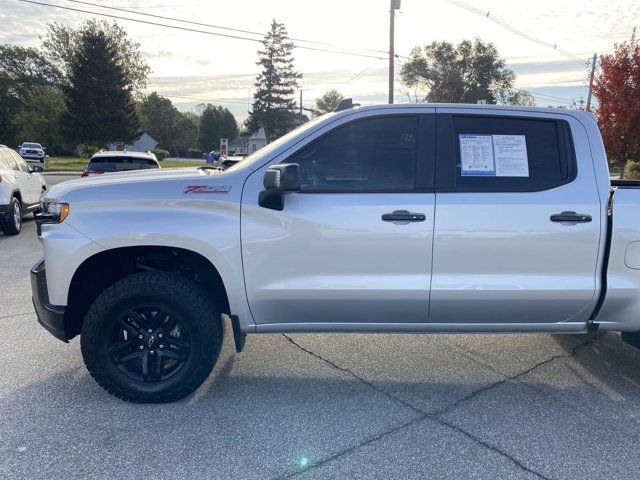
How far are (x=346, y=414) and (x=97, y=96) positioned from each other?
5369 centimetres

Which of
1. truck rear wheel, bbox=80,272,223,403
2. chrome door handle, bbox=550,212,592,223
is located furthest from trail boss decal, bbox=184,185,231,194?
chrome door handle, bbox=550,212,592,223

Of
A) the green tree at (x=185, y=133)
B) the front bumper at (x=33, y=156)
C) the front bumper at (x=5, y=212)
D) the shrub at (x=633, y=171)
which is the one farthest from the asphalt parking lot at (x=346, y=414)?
the green tree at (x=185, y=133)

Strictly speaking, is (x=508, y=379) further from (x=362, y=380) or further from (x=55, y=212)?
(x=55, y=212)

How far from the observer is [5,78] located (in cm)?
6109

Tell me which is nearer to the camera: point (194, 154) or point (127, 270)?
point (127, 270)

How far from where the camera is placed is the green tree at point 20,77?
60.3 m

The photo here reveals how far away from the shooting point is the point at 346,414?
3.48 m

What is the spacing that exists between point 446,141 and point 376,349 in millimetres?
1945

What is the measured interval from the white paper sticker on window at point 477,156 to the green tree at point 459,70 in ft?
185

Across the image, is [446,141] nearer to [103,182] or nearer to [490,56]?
[103,182]

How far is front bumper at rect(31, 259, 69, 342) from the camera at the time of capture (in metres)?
3.45

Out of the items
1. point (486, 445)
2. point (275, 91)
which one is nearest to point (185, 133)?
point (275, 91)

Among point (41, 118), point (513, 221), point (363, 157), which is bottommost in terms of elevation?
point (513, 221)

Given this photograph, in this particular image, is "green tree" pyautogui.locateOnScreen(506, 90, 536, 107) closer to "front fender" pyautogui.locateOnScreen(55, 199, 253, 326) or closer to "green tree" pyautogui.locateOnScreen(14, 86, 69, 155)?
"green tree" pyautogui.locateOnScreen(14, 86, 69, 155)
